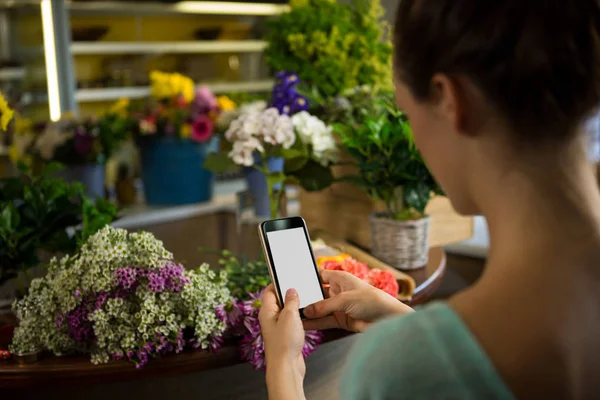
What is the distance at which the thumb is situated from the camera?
0.98 meters

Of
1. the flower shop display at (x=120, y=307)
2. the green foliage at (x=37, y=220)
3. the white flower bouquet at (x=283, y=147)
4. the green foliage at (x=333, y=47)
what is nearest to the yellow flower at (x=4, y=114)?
the green foliage at (x=37, y=220)

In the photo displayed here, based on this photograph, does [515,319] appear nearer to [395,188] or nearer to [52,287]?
[52,287]

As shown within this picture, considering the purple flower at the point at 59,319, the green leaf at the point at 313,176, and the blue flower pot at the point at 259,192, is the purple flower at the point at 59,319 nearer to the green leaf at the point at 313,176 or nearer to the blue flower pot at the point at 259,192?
the green leaf at the point at 313,176

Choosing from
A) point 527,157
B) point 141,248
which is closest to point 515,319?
point 527,157

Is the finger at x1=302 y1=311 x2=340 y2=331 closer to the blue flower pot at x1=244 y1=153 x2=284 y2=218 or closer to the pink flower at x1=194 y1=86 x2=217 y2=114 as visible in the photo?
the blue flower pot at x1=244 y1=153 x2=284 y2=218

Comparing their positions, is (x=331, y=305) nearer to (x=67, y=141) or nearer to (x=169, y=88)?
(x=67, y=141)

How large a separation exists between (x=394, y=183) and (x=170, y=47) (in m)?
3.92

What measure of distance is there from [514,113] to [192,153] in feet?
8.48

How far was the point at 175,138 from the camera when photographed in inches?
119

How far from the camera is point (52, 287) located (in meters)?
1.20

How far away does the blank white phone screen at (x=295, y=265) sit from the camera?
1.09 meters

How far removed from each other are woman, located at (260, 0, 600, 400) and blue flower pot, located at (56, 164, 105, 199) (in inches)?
89.5

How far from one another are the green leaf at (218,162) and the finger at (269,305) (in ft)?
2.53

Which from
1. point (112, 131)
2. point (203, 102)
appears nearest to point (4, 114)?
point (112, 131)
